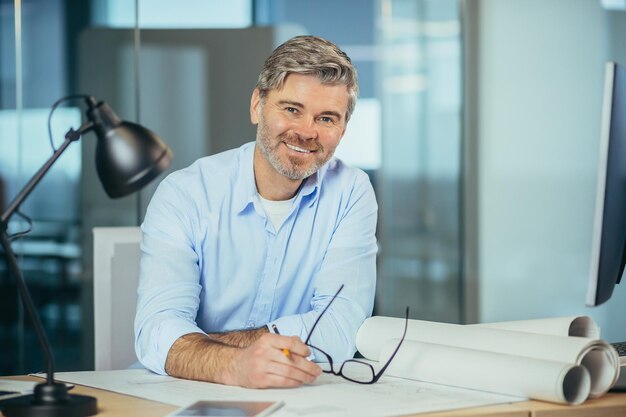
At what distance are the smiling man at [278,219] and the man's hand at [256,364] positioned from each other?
0.31 meters

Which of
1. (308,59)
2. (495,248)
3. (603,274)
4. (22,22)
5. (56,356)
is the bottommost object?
(56,356)

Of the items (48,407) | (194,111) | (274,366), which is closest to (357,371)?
(274,366)

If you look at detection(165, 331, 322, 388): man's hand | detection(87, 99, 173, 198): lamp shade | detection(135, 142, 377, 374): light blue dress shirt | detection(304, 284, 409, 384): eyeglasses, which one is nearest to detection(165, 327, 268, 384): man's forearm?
detection(165, 331, 322, 388): man's hand

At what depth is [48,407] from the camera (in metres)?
1.36

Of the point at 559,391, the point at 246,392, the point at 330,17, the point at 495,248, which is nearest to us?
the point at 559,391

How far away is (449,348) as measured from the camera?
1587 millimetres

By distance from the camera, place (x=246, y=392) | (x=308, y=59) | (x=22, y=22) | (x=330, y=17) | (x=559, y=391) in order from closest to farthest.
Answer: (x=559, y=391)
(x=246, y=392)
(x=308, y=59)
(x=22, y=22)
(x=330, y=17)

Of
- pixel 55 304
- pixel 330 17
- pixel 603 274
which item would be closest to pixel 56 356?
pixel 55 304

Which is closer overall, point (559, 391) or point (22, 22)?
point (559, 391)

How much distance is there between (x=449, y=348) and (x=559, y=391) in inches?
9.5

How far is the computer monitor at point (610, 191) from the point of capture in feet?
4.98

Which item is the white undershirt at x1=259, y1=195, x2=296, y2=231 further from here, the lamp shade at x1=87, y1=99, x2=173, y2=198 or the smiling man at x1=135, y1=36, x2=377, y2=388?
the lamp shade at x1=87, y1=99, x2=173, y2=198

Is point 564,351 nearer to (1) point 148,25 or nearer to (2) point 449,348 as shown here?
(2) point 449,348

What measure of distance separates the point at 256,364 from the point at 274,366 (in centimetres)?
3
